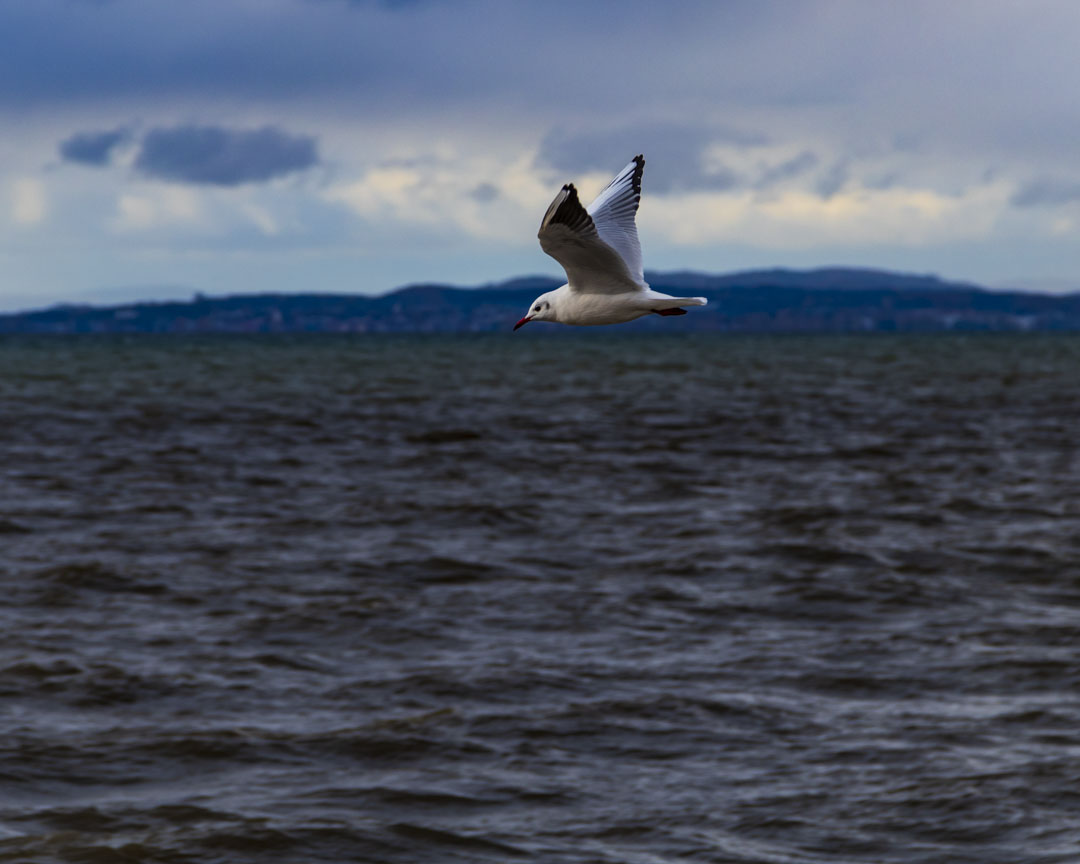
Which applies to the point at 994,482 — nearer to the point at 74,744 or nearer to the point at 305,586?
the point at 305,586

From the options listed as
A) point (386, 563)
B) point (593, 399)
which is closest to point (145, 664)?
point (386, 563)

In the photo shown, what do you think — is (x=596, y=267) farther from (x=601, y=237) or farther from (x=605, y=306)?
(x=605, y=306)

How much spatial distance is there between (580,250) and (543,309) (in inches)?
17.0

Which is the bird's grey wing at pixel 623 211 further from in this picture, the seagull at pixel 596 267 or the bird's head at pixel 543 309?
the bird's head at pixel 543 309

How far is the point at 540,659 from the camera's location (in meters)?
15.8

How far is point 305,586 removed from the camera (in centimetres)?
1961

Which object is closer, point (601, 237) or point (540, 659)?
point (601, 237)

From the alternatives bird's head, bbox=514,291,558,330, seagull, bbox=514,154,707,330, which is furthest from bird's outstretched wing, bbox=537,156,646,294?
bird's head, bbox=514,291,558,330

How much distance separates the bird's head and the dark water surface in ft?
18.7

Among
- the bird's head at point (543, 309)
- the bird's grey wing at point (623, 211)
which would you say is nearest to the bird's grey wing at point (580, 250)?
the bird's head at point (543, 309)

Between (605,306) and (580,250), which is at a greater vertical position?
(580,250)

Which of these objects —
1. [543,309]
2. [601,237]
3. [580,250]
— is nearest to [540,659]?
[543,309]

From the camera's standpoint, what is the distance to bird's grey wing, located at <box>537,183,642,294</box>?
5766mm

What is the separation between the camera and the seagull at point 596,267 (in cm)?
570
